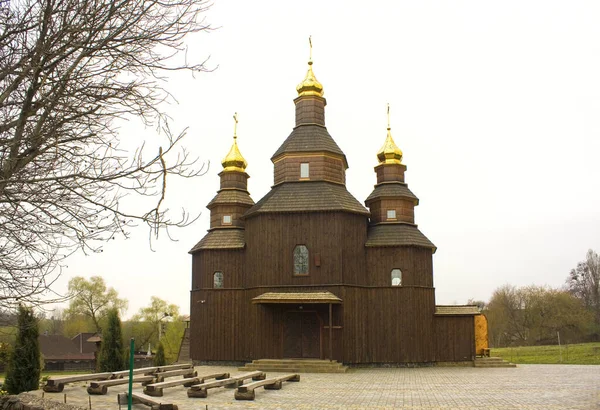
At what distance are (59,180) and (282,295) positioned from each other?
619 inches

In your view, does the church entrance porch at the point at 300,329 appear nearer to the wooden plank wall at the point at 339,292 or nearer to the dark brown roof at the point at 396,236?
the wooden plank wall at the point at 339,292

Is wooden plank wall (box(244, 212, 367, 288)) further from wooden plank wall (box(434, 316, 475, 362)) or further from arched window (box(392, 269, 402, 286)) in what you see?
wooden plank wall (box(434, 316, 475, 362))

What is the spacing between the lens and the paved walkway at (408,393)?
11.7 m

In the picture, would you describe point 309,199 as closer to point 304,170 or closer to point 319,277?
point 304,170

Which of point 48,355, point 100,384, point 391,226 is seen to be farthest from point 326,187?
point 48,355

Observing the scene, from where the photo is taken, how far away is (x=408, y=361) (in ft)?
74.1

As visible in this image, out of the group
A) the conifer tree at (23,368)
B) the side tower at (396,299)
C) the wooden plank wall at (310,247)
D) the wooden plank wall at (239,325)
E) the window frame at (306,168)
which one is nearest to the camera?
the conifer tree at (23,368)

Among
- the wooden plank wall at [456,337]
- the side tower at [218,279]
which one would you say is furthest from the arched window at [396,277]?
the side tower at [218,279]

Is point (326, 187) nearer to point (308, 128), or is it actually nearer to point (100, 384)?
point (308, 128)

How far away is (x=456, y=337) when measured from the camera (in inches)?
924

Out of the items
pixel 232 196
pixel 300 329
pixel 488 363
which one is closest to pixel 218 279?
pixel 232 196

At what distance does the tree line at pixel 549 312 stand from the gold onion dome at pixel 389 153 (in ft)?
78.5

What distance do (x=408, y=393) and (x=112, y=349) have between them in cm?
1145

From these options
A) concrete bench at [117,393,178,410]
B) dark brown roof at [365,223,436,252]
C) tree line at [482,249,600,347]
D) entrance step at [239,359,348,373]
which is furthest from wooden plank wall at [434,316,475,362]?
tree line at [482,249,600,347]
